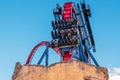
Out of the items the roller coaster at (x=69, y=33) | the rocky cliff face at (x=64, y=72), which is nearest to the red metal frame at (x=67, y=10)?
the roller coaster at (x=69, y=33)

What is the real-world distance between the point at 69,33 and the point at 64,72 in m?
7.74

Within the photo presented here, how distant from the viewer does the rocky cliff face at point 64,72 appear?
2631 cm

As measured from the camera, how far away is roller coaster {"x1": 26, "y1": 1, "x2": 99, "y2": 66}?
32.6m

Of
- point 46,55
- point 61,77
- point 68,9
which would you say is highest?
point 68,9

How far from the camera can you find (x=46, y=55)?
32.7 metres

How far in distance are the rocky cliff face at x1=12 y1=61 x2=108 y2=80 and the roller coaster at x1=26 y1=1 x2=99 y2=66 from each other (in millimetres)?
3532

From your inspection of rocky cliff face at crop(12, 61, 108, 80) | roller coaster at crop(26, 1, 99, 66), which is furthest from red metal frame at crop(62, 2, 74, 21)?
rocky cliff face at crop(12, 61, 108, 80)

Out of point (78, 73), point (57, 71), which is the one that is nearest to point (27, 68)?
point (57, 71)

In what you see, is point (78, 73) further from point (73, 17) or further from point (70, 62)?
point (73, 17)

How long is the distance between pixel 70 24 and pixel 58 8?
3.05m

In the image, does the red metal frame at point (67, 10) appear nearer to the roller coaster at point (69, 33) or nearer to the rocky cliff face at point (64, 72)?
the roller coaster at point (69, 33)

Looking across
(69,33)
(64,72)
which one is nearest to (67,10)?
(69,33)

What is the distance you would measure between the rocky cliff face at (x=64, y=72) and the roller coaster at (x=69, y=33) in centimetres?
353

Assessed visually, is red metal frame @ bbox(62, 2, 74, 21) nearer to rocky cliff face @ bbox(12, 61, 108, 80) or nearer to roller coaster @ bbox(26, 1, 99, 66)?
roller coaster @ bbox(26, 1, 99, 66)
